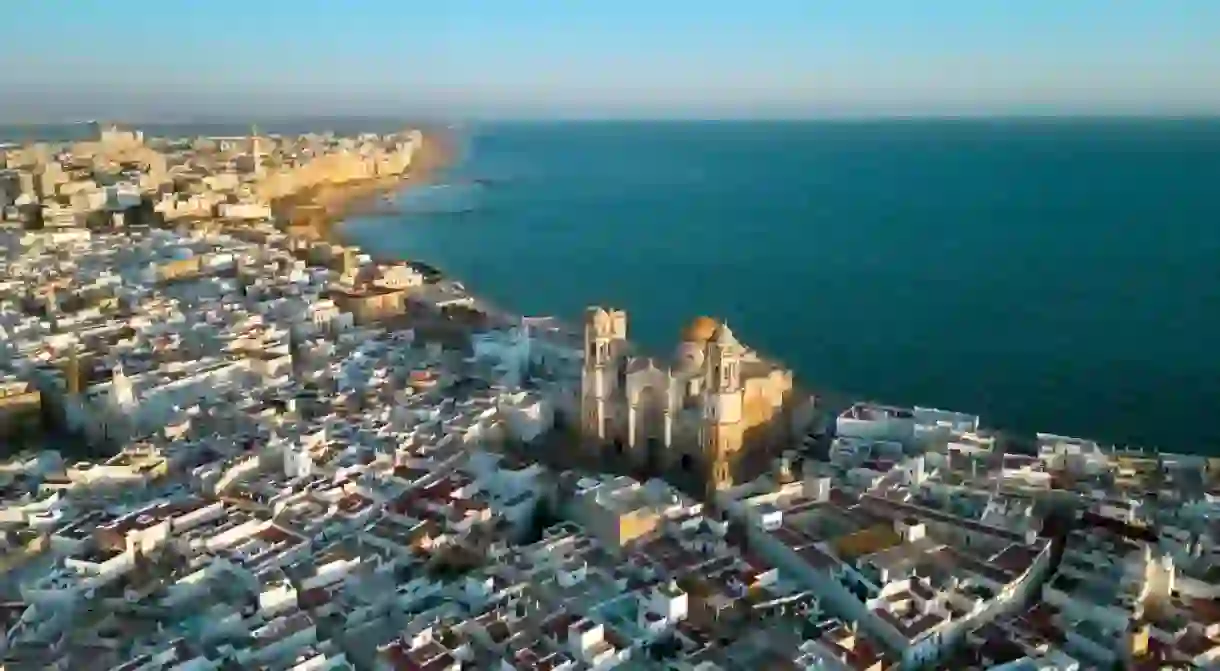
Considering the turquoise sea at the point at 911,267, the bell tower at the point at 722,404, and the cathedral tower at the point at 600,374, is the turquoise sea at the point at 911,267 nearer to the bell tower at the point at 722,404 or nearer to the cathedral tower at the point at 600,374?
the bell tower at the point at 722,404

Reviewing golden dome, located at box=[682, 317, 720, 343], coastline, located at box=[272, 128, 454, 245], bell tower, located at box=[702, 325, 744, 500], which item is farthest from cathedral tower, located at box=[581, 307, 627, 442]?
coastline, located at box=[272, 128, 454, 245]

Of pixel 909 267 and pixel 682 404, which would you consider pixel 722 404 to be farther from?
pixel 909 267

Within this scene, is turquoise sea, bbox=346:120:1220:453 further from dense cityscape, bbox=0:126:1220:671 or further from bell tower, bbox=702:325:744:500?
bell tower, bbox=702:325:744:500

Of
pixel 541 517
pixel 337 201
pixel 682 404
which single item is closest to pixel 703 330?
pixel 682 404

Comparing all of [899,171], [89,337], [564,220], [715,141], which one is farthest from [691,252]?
[715,141]

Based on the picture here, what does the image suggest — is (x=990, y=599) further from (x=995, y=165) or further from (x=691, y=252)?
(x=995, y=165)
